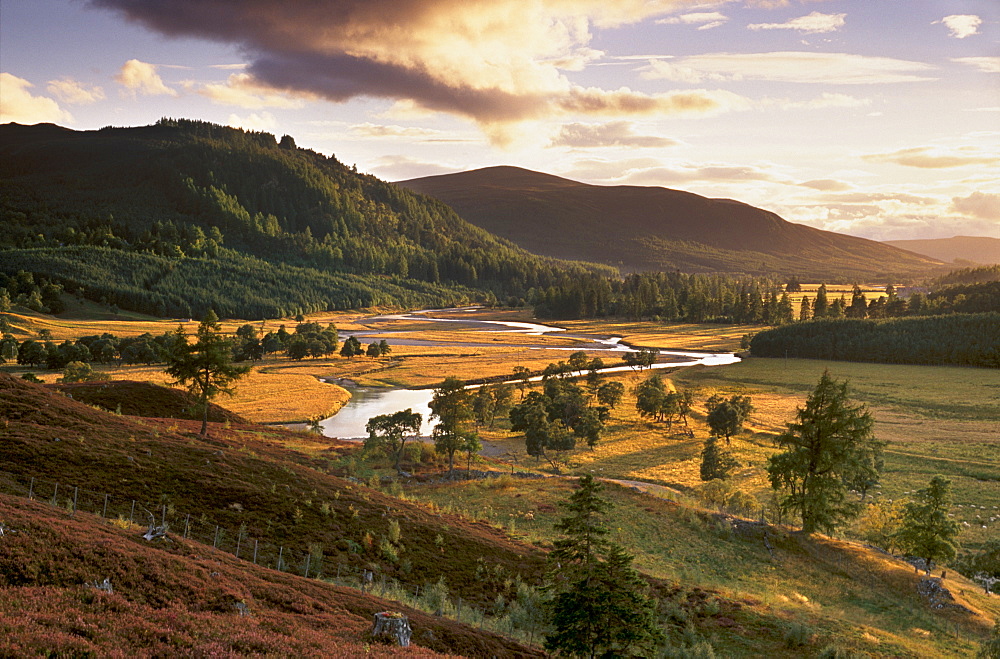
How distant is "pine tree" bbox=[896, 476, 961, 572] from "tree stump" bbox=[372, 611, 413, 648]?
33856 mm

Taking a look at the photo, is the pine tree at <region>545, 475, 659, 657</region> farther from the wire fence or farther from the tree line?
the tree line

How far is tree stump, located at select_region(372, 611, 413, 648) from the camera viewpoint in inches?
570

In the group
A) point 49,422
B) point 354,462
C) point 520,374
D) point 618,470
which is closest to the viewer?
point 49,422

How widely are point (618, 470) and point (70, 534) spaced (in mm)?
55414

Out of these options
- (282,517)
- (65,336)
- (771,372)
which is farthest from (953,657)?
(65,336)

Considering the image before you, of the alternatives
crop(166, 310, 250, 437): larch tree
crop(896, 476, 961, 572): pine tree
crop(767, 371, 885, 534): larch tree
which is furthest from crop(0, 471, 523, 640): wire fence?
crop(896, 476, 961, 572): pine tree

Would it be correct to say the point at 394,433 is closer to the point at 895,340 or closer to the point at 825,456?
the point at 825,456

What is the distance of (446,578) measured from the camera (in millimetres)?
25500

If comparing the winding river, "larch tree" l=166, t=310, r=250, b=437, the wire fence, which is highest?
"larch tree" l=166, t=310, r=250, b=437

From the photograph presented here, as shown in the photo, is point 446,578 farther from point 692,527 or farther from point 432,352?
point 432,352

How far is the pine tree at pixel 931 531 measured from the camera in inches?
1364

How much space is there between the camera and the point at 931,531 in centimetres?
3522

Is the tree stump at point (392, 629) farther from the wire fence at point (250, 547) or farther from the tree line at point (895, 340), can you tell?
the tree line at point (895, 340)

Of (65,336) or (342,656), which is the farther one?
(65,336)
